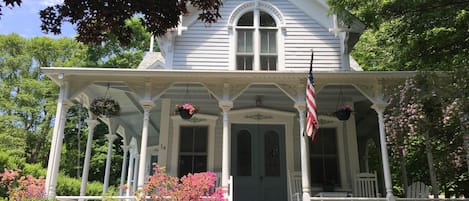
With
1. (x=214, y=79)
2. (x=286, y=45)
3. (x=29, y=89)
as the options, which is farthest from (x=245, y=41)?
(x=29, y=89)

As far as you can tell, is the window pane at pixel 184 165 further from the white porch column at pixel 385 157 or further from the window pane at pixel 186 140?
the white porch column at pixel 385 157

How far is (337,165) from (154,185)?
5.35 metres

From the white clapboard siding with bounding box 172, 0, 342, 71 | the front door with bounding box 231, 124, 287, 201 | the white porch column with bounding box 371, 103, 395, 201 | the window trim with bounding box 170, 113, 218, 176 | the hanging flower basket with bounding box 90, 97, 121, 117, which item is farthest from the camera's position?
the white clapboard siding with bounding box 172, 0, 342, 71

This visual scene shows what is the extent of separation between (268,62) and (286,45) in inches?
28.1

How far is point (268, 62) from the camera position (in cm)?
1046

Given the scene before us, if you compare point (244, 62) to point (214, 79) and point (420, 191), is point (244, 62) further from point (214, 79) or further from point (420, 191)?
point (420, 191)

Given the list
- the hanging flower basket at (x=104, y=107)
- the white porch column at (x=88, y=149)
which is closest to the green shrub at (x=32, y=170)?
the white porch column at (x=88, y=149)

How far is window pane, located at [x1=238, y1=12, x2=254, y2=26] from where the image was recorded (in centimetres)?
1081

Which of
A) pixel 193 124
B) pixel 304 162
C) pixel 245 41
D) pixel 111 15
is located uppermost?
pixel 245 41

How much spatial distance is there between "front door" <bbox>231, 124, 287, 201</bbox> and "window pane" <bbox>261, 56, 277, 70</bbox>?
5.49ft

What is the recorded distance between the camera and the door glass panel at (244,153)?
9.69 m

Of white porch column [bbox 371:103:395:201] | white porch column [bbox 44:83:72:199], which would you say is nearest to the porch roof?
white porch column [bbox 44:83:72:199]

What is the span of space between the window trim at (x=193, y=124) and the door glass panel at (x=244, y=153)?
688 millimetres

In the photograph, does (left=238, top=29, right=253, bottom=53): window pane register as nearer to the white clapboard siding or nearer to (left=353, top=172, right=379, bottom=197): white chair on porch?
the white clapboard siding
